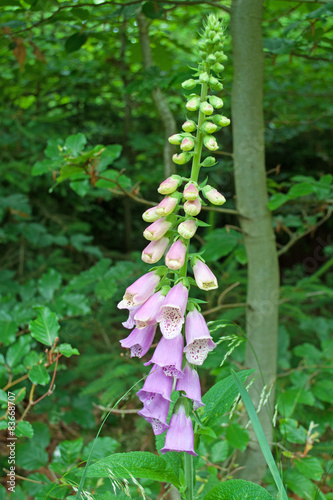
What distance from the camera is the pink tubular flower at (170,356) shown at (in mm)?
1002

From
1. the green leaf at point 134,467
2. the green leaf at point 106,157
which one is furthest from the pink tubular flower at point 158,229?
the green leaf at point 106,157

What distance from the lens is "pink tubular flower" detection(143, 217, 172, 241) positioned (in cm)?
107

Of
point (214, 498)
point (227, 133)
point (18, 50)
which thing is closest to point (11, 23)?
point (18, 50)

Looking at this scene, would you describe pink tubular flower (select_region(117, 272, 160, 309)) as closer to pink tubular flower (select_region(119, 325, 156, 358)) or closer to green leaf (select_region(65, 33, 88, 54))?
pink tubular flower (select_region(119, 325, 156, 358))

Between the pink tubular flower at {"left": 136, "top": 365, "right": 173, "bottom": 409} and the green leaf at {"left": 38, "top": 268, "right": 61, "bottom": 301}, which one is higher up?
the pink tubular flower at {"left": 136, "top": 365, "right": 173, "bottom": 409}

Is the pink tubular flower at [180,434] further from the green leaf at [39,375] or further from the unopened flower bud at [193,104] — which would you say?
the unopened flower bud at [193,104]

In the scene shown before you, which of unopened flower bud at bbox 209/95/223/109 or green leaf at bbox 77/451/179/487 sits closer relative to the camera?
green leaf at bbox 77/451/179/487

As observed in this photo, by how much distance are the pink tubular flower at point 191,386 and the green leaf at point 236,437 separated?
0.71 metres

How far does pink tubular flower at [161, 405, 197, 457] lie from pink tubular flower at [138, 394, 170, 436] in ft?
0.09

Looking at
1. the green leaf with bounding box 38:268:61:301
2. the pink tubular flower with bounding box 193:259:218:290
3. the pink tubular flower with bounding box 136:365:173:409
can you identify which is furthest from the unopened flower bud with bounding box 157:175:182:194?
the green leaf with bounding box 38:268:61:301

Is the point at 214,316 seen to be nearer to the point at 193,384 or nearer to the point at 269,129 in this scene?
the point at 193,384

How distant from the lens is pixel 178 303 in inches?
39.6

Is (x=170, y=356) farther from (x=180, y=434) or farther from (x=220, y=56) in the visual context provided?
(x=220, y=56)

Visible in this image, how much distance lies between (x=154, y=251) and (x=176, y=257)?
0.10 meters
